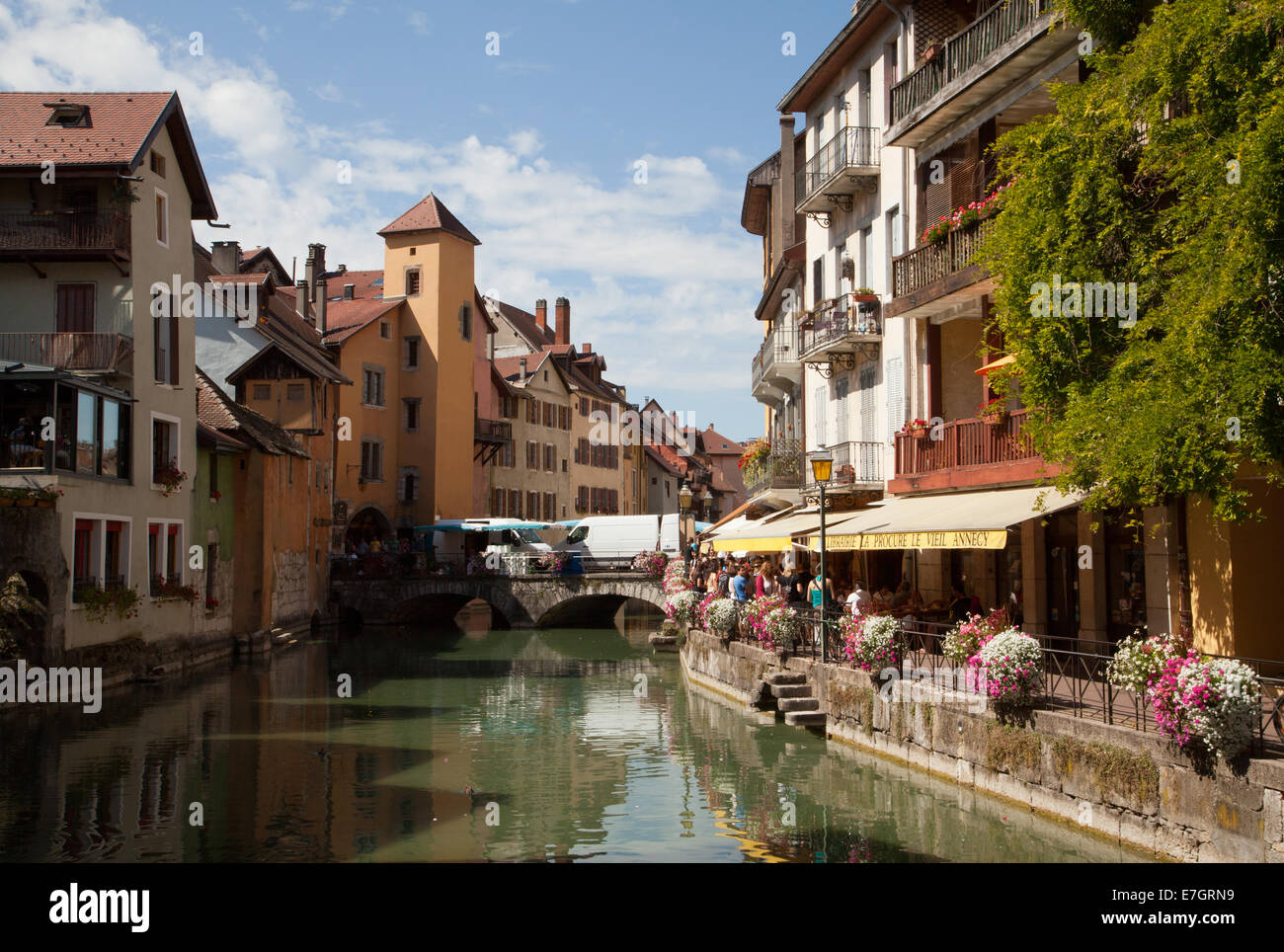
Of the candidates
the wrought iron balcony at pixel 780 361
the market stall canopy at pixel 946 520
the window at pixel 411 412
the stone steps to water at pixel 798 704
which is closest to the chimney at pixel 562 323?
the window at pixel 411 412

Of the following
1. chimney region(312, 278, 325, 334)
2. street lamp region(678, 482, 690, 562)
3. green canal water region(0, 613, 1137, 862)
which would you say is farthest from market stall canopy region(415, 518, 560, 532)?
green canal water region(0, 613, 1137, 862)

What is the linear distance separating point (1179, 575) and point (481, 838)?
9.04m

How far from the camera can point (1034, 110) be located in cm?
2017

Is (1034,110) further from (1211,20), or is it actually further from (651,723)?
(651,723)

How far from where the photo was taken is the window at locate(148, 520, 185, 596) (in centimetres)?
2942

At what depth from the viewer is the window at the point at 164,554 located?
29.4 meters

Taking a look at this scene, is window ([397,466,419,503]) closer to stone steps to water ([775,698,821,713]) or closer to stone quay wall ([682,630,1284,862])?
stone steps to water ([775,698,821,713])

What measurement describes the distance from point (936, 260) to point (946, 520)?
21.2 ft

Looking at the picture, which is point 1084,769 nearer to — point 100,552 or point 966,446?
point 966,446

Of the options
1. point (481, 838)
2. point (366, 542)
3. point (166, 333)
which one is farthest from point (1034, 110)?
point (366, 542)

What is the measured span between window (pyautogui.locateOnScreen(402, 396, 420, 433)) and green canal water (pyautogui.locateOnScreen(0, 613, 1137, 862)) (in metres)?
29.2

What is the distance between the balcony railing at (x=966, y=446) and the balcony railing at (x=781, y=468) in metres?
8.26
